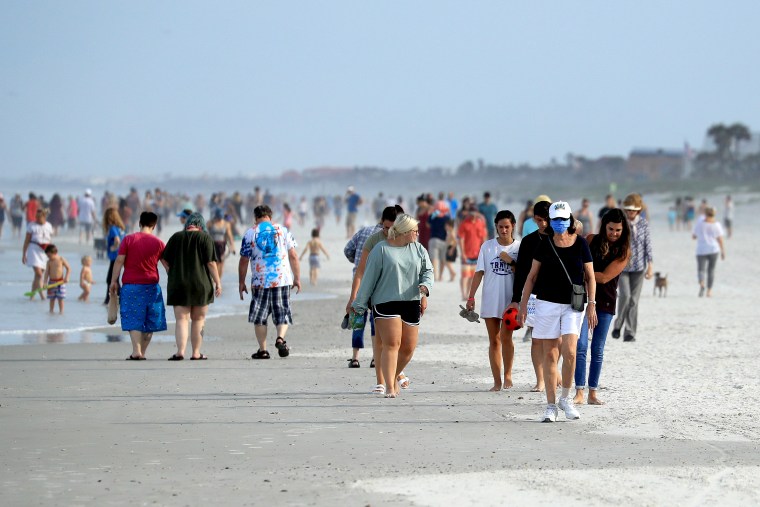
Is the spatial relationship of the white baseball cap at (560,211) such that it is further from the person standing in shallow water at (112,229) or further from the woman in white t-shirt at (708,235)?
the woman in white t-shirt at (708,235)

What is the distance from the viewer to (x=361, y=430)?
882 centimetres

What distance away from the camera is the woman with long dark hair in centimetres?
1010

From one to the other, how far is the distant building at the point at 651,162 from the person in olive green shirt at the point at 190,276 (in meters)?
139

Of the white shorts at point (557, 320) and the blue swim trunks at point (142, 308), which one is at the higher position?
the white shorts at point (557, 320)

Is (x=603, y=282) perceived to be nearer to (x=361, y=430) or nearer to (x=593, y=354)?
(x=593, y=354)

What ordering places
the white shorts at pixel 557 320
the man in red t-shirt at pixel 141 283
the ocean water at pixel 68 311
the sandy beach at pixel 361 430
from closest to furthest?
the sandy beach at pixel 361 430
the white shorts at pixel 557 320
the man in red t-shirt at pixel 141 283
the ocean water at pixel 68 311

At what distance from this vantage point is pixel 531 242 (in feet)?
32.7

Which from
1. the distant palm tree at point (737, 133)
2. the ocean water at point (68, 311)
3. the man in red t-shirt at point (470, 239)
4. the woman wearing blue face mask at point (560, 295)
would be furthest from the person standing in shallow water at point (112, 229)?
the distant palm tree at point (737, 133)

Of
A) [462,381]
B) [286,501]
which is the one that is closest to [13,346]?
[462,381]

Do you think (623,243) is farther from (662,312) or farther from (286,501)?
(662,312)

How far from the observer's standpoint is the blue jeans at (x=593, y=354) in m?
10.1

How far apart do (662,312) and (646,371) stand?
6.91 metres

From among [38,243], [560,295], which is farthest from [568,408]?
[38,243]

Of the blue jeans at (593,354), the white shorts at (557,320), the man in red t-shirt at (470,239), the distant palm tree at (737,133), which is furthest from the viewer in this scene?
the distant palm tree at (737,133)
